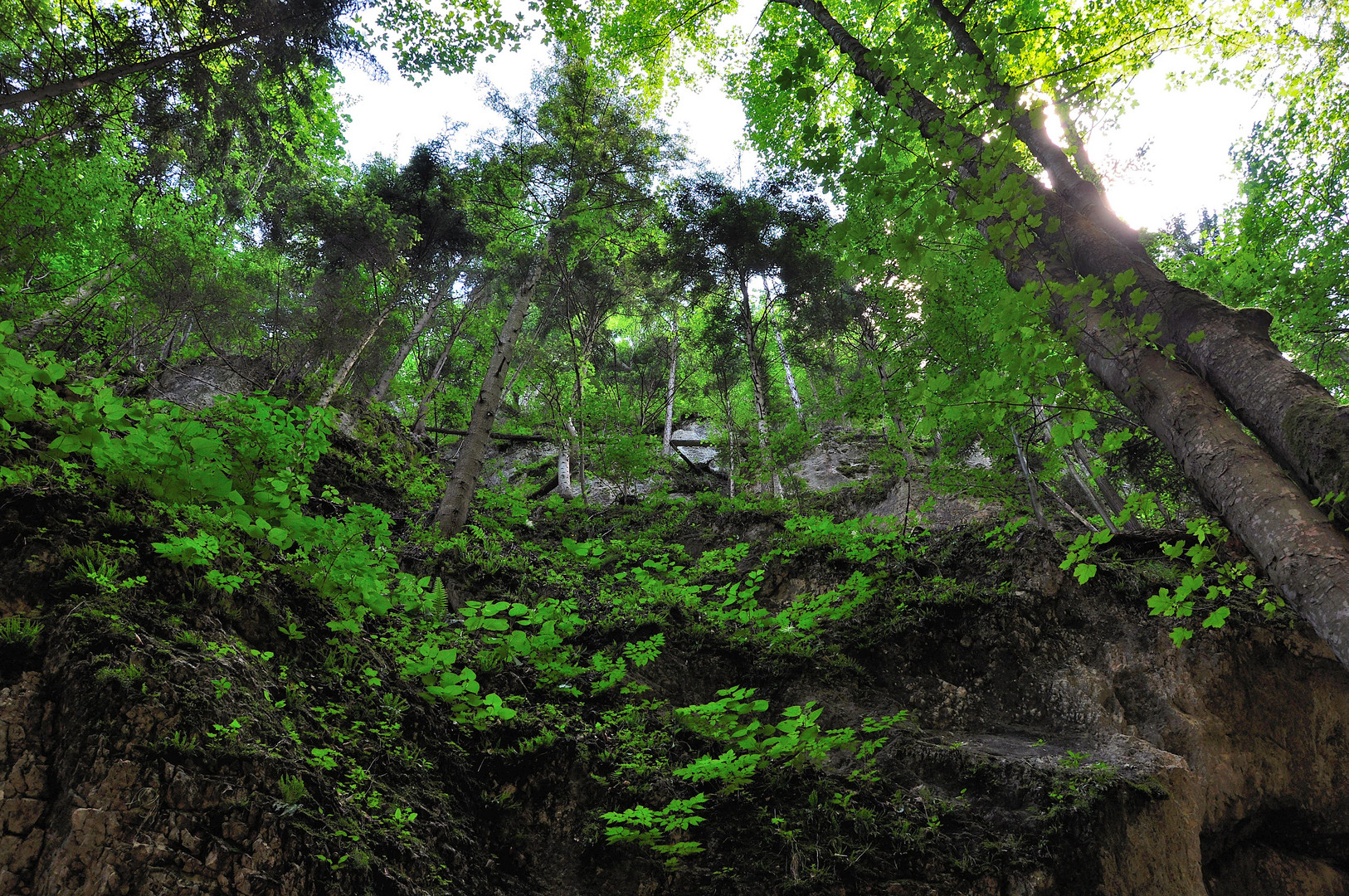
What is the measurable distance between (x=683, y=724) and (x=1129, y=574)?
4935 mm

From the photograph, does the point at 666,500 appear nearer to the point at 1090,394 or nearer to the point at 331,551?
the point at 331,551

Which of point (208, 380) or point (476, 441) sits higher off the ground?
point (208, 380)

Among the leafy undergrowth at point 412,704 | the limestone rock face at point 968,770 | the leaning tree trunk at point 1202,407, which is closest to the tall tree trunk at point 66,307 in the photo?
the leafy undergrowth at point 412,704

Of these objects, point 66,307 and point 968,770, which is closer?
point 968,770

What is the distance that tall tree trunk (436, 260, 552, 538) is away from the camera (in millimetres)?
7199

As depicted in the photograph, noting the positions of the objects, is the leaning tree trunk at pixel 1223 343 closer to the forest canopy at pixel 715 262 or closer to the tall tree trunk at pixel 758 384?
the forest canopy at pixel 715 262

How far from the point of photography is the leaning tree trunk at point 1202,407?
175 cm

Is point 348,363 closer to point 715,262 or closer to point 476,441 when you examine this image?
point 476,441

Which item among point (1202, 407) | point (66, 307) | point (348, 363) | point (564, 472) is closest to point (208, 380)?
point (66, 307)

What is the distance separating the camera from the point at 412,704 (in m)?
3.38

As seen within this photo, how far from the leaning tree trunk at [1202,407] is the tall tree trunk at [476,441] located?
6.67 metres

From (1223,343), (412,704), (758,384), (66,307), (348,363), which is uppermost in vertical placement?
(758,384)

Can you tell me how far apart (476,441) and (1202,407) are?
761 cm

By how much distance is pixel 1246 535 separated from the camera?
1957mm
